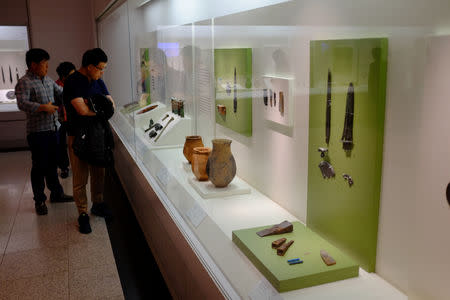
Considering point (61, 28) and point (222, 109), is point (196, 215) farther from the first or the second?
point (61, 28)

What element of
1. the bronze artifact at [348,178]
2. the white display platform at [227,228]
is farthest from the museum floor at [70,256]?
the bronze artifact at [348,178]

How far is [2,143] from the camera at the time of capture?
26.4 ft

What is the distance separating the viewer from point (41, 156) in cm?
452

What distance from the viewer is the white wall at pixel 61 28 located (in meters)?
8.38

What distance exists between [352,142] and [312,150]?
31 centimetres

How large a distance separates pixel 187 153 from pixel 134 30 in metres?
1.85

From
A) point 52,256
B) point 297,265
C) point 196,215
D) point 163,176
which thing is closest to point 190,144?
point 163,176

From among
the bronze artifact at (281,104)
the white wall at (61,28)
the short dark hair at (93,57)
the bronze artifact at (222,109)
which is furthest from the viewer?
the white wall at (61,28)

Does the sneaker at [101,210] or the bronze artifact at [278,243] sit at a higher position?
the bronze artifact at [278,243]

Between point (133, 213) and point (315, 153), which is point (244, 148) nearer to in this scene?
point (315, 153)

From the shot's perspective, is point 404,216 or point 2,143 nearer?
point 404,216

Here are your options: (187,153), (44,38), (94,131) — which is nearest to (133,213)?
(94,131)

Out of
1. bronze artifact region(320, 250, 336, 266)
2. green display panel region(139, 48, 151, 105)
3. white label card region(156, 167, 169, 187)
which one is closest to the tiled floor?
white label card region(156, 167, 169, 187)

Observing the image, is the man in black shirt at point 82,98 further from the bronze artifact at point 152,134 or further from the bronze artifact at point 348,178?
the bronze artifact at point 348,178
